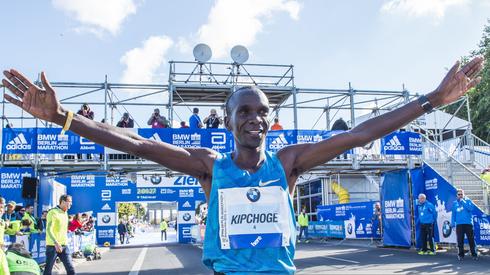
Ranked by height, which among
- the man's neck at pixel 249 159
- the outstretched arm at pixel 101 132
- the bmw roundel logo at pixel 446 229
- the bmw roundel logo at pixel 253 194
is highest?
the outstretched arm at pixel 101 132

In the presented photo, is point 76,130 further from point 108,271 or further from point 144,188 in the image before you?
point 144,188

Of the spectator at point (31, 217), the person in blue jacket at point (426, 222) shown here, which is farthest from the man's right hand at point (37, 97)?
the person in blue jacket at point (426, 222)

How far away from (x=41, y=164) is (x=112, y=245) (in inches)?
595

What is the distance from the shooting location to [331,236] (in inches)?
1028

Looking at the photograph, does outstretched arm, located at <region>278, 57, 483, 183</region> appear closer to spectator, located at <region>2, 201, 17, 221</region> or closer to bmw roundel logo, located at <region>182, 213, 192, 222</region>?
spectator, located at <region>2, 201, 17, 221</region>

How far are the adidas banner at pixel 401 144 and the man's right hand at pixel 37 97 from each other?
14.9m

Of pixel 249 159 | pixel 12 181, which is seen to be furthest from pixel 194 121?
pixel 249 159

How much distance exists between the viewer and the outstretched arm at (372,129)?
9.49 feet

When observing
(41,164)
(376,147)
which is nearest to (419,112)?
(41,164)

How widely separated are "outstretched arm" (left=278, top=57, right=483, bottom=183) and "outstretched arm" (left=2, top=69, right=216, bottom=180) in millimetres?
468

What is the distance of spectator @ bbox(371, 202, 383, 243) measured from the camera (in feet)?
67.7

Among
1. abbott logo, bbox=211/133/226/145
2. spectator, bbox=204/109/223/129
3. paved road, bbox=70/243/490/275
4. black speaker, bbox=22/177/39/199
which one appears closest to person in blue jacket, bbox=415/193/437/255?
paved road, bbox=70/243/490/275

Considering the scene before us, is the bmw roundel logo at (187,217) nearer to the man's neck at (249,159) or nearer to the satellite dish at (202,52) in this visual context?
the satellite dish at (202,52)

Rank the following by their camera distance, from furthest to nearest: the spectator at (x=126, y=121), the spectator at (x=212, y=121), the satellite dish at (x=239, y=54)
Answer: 1. the satellite dish at (x=239, y=54)
2. the spectator at (x=212, y=121)
3. the spectator at (x=126, y=121)
